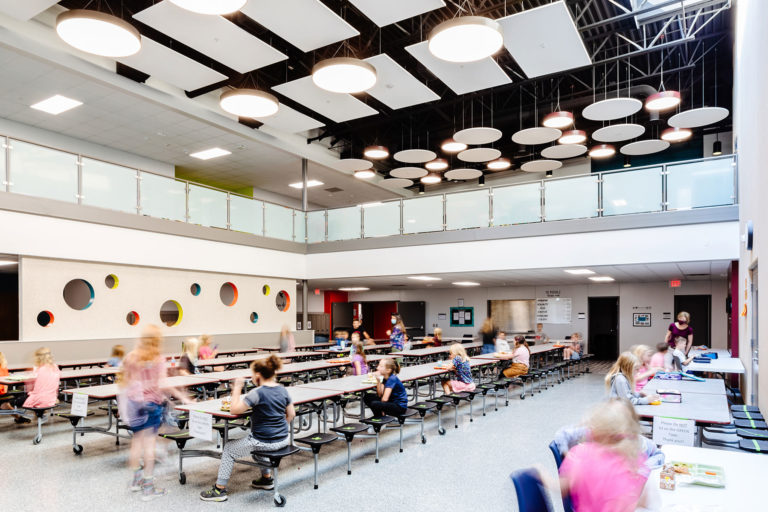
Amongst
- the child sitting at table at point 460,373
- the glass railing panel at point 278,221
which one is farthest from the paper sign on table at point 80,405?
the glass railing panel at point 278,221

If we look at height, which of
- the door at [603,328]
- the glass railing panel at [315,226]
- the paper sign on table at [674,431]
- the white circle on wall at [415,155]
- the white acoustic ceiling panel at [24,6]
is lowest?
the door at [603,328]

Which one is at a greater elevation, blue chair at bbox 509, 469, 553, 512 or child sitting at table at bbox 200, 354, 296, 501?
blue chair at bbox 509, 469, 553, 512

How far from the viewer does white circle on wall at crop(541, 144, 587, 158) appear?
14109 millimetres

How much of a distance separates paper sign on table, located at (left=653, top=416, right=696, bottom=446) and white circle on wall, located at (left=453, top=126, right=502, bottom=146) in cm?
882

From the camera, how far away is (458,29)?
6.95 meters

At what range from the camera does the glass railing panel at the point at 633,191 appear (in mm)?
10195

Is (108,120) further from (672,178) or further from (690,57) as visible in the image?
(690,57)

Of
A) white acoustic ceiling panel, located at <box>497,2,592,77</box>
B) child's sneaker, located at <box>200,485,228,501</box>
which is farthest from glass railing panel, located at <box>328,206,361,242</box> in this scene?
child's sneaker, located at <box>200,485,228,501</box>

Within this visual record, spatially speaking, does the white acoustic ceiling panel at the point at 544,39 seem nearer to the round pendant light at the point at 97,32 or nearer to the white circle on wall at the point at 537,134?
the white circle on wall at the point at 537,134

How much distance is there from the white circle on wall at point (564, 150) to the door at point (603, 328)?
6.15 meters

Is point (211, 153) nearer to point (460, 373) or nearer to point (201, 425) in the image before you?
point (460, 373)

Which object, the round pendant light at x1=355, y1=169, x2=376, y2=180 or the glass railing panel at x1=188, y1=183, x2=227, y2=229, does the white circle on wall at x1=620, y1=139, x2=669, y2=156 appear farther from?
the glass railing panel at x1=188, y1=183, x2=227, y2=229

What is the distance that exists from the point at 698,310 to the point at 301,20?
50.1 feet

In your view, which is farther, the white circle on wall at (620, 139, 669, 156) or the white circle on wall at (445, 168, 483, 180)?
the white circle on wall at (445, 168, 483, 180)
